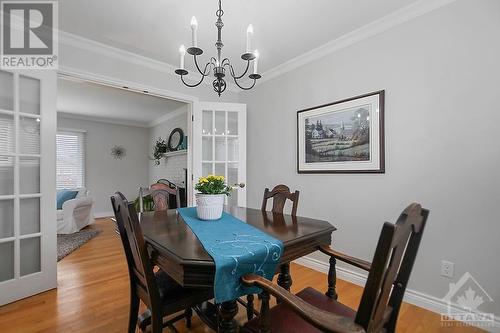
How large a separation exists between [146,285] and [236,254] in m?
0.49

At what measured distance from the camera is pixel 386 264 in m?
0.67

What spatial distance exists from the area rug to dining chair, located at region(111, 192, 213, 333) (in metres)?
2.51

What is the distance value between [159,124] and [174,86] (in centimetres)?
354

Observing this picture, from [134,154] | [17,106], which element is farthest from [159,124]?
[17,106]

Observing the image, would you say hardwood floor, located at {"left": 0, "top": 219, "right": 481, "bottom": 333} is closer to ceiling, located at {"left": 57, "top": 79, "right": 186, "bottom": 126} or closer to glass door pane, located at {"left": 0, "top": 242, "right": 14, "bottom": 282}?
glass door pane, located at {"left": 0, "top": 242, "right": 14, "bottom": 282}

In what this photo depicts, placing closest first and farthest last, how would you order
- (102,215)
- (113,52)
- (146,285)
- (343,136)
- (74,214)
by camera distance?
(146,285) → (343,136) → (113,52) → (74,214) → (102,215)

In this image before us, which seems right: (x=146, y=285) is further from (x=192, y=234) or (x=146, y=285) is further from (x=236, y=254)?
(x=236, y=254)

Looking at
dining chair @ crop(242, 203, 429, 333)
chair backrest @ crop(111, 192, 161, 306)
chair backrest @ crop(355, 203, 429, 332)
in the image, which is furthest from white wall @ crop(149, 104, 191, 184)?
chair backrest @ crop(355, 203, 429, 332)

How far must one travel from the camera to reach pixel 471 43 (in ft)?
5.68

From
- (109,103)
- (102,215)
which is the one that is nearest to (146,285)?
(109,103)

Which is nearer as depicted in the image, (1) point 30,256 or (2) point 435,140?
(2) point 435,140

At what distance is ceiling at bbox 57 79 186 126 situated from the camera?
4.07 metres

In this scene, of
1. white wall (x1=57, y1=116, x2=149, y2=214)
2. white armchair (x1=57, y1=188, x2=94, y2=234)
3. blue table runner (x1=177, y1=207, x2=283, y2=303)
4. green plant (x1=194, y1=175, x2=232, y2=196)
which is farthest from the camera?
white wall (x1=57, y1=116, x2=149, y2=214)

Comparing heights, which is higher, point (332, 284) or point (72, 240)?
point (332, 284)
